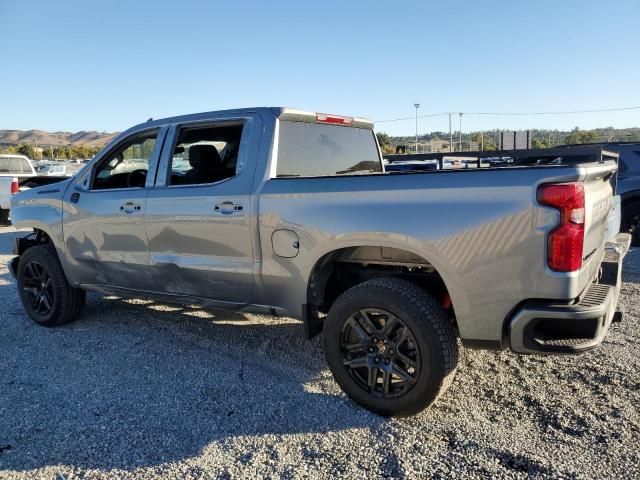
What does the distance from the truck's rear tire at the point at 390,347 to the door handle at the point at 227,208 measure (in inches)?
39.9

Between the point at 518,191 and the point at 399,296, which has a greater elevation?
the point at 518,191

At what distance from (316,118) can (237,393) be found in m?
2.22

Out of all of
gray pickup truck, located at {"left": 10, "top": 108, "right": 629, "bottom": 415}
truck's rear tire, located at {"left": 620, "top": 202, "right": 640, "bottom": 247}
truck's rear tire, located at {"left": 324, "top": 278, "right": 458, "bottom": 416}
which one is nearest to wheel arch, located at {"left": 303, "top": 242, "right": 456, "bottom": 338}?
gray pickup truck, located at {"left": 10, "top": 108, "right": 629, "bottom": 415}

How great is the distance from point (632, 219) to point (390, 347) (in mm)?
7481

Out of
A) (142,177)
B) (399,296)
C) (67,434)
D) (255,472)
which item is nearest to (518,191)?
(399,296)

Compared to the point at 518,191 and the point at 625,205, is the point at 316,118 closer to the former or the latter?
the point at 518,191

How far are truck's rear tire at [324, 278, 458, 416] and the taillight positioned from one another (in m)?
0.77

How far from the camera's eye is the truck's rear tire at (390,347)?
3.23 metres

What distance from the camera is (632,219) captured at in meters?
9.13

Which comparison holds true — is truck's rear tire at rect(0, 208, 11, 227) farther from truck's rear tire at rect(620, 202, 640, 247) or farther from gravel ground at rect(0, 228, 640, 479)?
truck's rear tire at rect(620, 202, 640, 247)

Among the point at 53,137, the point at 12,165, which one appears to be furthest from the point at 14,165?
the point at 53,137

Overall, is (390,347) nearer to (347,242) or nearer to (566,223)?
(347,242)

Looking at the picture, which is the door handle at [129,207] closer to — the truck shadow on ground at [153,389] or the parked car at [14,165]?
the truck shadow on ground at [153,389]

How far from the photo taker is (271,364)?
437 cm
